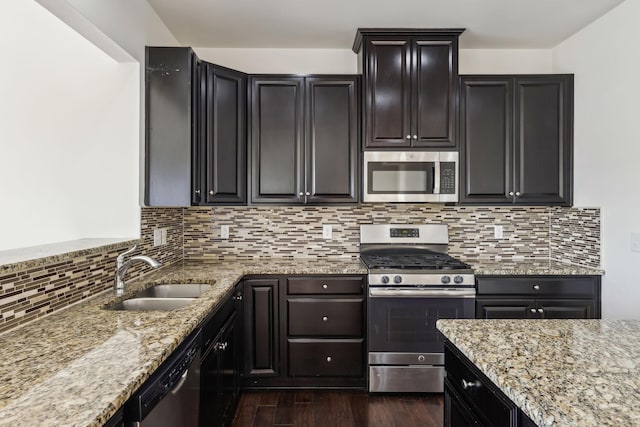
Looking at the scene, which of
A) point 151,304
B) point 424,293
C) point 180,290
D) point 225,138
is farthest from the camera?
point 225,138

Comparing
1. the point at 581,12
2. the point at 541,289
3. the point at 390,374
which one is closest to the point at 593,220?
the point at 541,289

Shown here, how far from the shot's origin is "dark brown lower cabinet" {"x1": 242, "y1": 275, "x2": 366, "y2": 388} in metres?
2.66

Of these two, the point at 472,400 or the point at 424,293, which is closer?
the point at 472,400

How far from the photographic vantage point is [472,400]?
122cm

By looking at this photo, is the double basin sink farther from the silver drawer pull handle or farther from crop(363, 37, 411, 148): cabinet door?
crop(363, 37, 411, 148): cabinet door

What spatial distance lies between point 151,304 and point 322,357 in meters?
1.26

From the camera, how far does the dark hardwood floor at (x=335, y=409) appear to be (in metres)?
2.33

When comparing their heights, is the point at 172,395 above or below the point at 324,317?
above

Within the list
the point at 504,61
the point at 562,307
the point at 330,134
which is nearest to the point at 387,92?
the point at 330,134

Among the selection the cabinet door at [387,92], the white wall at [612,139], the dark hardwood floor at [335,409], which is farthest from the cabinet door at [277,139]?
the white wall at [612,139]

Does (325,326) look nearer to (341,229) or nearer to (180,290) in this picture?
(341,229)

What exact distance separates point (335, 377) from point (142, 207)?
1.77 meters

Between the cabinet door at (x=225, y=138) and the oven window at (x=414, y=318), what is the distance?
51.6 inches

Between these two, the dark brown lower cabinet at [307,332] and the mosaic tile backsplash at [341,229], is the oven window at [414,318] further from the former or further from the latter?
the mosaic tile backsplash at [341,229]
